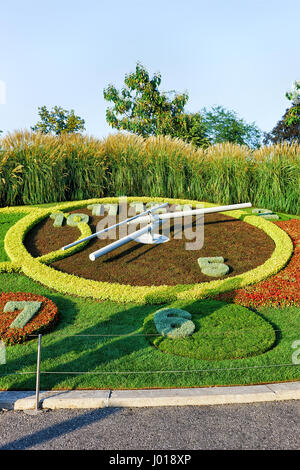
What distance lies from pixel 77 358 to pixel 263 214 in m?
7.53

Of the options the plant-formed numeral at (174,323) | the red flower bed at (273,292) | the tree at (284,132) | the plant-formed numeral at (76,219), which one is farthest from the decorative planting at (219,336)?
the tree at (284,132)

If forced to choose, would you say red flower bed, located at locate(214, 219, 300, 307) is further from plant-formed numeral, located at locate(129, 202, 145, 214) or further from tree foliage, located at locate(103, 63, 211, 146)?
tree foliage, located at locate(103, 63, 211, 146)

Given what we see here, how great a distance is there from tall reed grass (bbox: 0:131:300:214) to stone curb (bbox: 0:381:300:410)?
886cm

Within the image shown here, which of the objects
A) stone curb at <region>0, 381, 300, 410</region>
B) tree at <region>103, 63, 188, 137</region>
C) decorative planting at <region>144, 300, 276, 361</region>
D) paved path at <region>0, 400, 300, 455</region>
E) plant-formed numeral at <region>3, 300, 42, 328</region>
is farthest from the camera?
tree at <region>103, 63, 188, 137</region>

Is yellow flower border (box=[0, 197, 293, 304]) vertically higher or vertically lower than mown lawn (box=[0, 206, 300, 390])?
higher

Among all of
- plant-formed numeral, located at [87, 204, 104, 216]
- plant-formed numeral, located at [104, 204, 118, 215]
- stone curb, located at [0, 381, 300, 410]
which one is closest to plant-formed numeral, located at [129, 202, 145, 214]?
plant-formed numeral, located at [104, 204, 118, 215]

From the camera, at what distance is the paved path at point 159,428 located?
3854mm

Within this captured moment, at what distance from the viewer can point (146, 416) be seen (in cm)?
427

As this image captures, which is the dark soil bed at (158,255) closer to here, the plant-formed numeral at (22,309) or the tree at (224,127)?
the plant-formed numeral at (22,309)

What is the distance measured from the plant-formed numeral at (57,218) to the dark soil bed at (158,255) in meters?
0.13

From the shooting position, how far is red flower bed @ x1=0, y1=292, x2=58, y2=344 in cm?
567

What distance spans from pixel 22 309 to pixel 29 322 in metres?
0.42

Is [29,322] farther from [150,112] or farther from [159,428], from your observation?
[150,112]

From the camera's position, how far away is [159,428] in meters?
4.07
